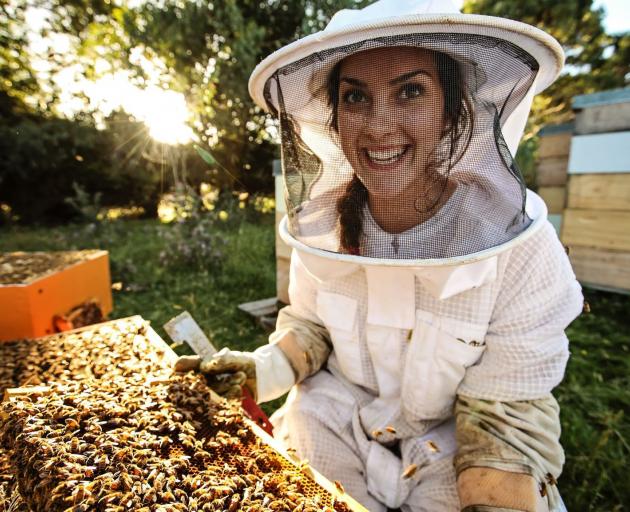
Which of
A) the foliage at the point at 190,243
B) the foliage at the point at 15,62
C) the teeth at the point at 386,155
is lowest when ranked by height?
the foliage at the point at 190,243

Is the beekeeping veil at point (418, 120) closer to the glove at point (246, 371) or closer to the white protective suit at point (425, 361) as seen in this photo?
the white protective suit at point (425, 361)

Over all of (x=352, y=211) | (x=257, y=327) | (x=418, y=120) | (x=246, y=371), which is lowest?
(x=257, y=327)

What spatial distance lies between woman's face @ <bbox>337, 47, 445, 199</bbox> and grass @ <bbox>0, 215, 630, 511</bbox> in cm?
204

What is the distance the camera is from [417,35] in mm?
1257

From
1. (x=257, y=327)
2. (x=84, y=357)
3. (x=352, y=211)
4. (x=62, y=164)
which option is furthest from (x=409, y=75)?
(x=62, y=164)

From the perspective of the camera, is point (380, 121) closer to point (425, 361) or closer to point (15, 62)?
point (425, 361)

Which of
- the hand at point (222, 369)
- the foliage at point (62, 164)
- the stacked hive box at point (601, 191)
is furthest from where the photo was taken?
the foliage at point (62, 164)

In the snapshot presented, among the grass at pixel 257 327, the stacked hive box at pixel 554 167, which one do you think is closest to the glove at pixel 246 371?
the grass at pixel 257 327

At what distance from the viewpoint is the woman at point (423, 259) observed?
1.38 metres

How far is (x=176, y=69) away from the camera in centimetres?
888

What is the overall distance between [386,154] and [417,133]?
13 centimetres

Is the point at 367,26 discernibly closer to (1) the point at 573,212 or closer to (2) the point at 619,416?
(2) the point at 619,416

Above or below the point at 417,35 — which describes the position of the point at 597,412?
below

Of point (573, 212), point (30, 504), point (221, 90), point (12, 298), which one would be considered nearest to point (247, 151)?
point (221, 90)
